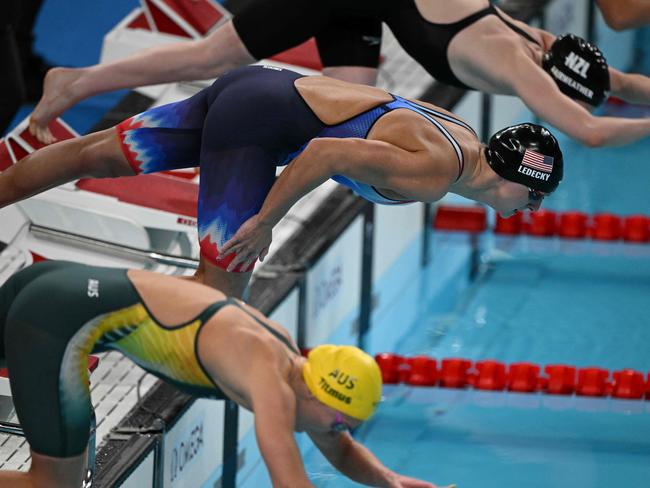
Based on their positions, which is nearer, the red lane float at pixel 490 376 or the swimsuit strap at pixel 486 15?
the swimsuit strap at pixel 486 15

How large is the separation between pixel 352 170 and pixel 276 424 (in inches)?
35.8

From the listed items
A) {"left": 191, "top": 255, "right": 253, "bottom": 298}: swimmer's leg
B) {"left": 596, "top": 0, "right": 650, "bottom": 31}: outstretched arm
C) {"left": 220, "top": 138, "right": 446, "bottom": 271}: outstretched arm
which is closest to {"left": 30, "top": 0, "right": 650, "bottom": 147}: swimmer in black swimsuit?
{"left": 596, "top": 0, "right": 650, "bottom": 31}: outstretched arm

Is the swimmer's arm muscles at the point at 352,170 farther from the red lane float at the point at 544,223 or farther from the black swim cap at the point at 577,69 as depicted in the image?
the red lane float at the point at 544,223

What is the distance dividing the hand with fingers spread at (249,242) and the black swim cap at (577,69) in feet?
4.23

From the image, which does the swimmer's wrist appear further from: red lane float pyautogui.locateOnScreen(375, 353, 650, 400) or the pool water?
red lane float pyautogui.locateOnScreen(375, 353, 650, 400)

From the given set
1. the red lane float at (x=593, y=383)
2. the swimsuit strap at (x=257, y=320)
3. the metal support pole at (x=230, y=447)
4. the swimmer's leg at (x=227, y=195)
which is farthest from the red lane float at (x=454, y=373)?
the swimsuit strap at (x=257, y=320)

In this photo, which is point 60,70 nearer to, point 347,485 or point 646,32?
point 347,485

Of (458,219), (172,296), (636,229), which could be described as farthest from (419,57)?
(636,229)

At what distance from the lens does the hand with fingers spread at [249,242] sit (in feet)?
12.4

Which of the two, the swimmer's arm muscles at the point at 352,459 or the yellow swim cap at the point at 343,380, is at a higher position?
the yellow swim cap at the point at 343,380

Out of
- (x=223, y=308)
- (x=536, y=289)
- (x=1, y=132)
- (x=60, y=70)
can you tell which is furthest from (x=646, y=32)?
(x=223, y=308)

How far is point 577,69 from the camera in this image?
454 cm

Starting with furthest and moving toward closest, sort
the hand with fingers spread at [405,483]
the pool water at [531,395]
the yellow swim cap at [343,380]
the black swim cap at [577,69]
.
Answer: the pool water at [531,395] → the black swim cap at [577,69] → the hand with fingers spread at [405,483] → the yellow swim cap at [343,380]

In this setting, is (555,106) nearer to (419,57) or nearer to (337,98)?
(419,57)
